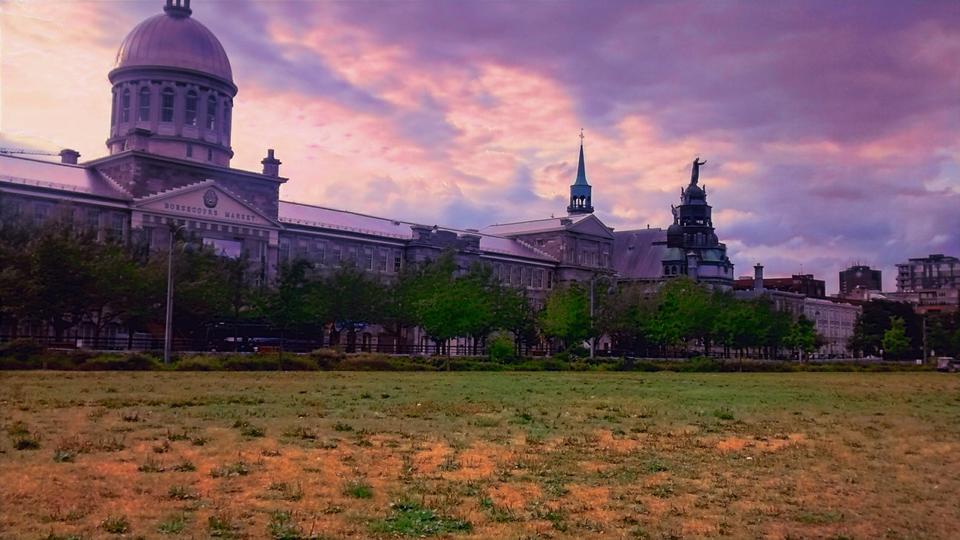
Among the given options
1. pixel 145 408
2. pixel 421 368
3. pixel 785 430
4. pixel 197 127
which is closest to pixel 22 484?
pixel 145 408

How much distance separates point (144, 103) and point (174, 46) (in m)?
6.18

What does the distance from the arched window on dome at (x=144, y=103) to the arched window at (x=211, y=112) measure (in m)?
5.50

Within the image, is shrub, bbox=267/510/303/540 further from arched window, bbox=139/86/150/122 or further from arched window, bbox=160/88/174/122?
arched window, bbox=139/86/150/122

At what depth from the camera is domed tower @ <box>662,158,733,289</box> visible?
141 m

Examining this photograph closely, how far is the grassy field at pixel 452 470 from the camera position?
Answer: 37.1 ft

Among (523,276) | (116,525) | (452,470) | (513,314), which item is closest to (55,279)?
(513,314)

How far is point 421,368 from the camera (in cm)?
5816

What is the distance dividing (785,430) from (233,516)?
53.0 ft

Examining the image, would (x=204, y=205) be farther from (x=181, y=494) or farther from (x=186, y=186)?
(x=181, y=494)

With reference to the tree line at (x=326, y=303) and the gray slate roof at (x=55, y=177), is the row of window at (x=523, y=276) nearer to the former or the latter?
the tree line at (x=326, y=303)

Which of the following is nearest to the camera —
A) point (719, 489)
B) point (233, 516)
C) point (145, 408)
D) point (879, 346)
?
point (233, 516)

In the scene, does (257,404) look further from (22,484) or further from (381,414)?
(22,484)

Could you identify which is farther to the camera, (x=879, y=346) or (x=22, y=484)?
(x=879, y=346)

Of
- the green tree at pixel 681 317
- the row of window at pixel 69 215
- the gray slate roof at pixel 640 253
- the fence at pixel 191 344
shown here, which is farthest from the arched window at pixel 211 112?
the gray slate roof at pixel 640 253
